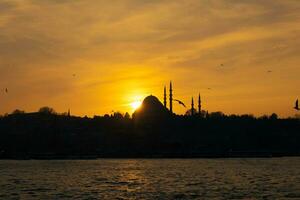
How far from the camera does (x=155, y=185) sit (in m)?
72.3

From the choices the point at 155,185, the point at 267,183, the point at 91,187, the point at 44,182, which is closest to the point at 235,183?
the point at 267,183

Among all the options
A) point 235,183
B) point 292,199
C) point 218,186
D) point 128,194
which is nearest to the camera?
point 292,199

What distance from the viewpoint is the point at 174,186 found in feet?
229

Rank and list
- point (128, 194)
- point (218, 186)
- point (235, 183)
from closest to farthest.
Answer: point (128, 194), point (218, 186), point (235, 183)

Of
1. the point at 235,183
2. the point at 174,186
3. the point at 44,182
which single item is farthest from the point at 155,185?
the point at 44,182

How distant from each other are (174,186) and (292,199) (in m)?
16.9

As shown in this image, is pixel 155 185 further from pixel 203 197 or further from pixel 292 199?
pixel 292 199

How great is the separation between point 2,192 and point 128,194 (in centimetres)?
1132

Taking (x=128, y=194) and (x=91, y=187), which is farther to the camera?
(x=91, y=187)

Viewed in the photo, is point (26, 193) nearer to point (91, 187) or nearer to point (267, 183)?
point (91, 187)

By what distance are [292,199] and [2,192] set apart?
2550 centimetres

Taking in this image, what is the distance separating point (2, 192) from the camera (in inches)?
2486

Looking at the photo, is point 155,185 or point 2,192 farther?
point 155,185

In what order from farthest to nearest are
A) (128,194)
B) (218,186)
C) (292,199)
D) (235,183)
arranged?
(235,183), (218,186), (128,194), (292,199)
